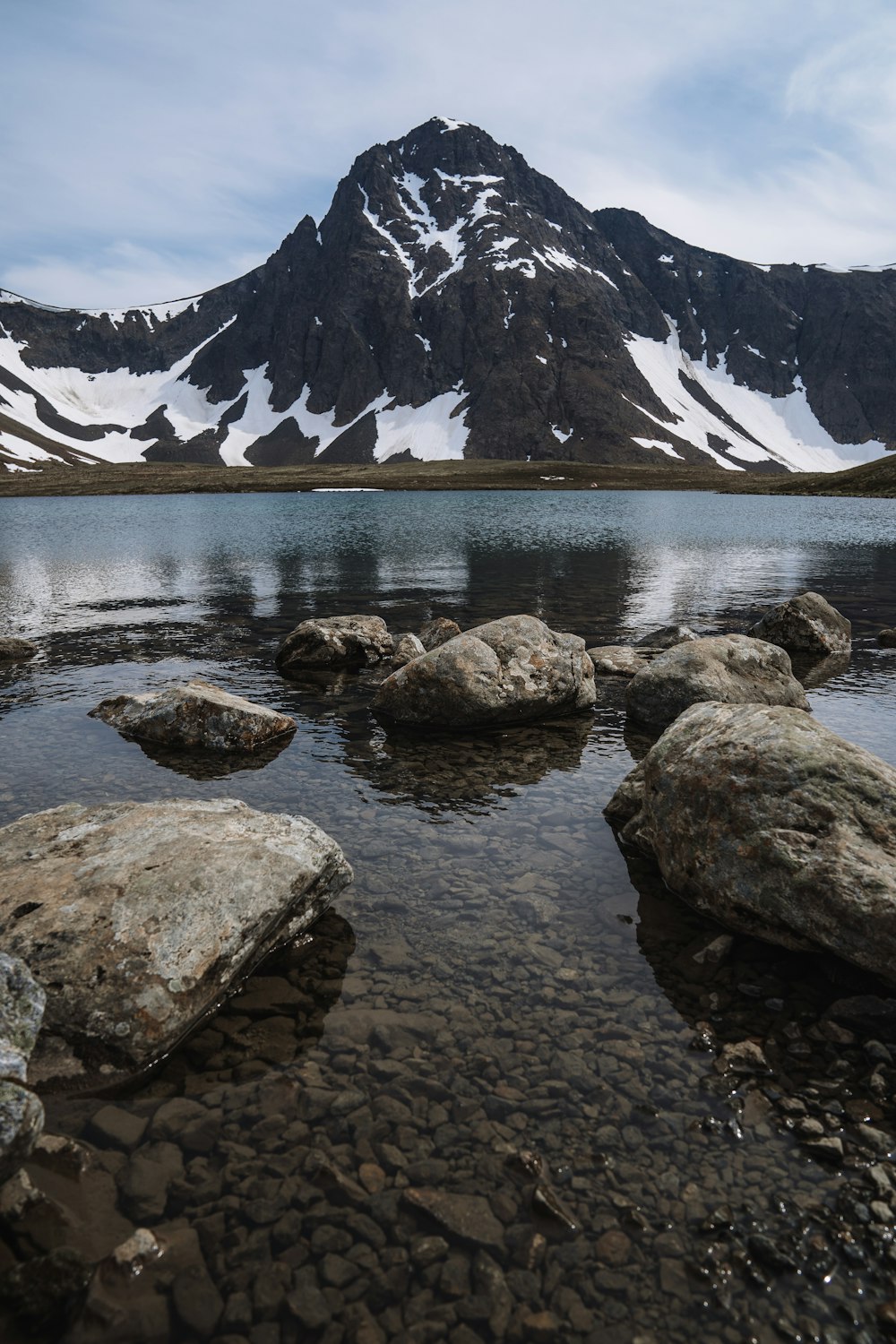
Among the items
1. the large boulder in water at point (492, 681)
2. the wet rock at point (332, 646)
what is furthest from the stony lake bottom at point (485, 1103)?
the wet rock at point (332, 646)

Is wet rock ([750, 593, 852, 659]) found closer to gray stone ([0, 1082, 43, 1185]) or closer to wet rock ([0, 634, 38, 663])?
gray stone ([0, 1082, 43, 1185])

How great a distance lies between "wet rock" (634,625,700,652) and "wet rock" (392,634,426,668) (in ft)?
24.2

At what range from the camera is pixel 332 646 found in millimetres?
22250

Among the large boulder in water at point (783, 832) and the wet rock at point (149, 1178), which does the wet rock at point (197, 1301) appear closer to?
the wet rock at point (149, 1178)

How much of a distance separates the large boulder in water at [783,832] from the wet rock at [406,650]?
41.0 feet

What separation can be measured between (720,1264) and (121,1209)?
4.17 m

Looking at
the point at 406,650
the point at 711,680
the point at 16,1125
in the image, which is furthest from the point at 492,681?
the point at 16,1125

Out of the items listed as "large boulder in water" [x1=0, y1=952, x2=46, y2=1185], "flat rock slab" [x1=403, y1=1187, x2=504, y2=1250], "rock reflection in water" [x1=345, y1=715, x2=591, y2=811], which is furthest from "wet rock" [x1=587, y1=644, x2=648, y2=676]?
"large boulder in water" [x1=0, y1=952, x2=46, y2=1185]

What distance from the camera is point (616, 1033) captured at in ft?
23.4

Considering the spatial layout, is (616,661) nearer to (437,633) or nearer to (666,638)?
(666,638)

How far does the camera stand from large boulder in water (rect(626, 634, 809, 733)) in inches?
659

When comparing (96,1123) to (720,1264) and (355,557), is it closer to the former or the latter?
(720,1264)

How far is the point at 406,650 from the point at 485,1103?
1697 cm

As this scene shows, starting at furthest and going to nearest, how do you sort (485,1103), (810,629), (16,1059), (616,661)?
(810,629)
(616,661)
(485,1103)
(16,1059)
